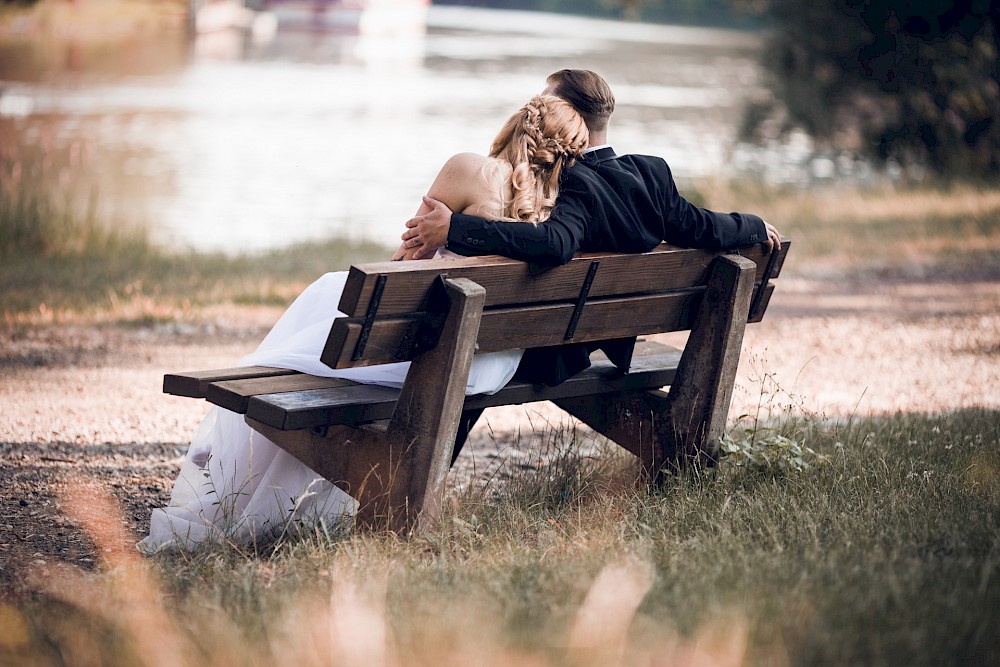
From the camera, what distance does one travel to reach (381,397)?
341 centimetres

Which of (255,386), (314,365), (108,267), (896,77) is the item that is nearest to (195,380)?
(255,386)

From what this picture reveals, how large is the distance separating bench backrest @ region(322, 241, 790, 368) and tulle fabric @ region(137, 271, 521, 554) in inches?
11.0

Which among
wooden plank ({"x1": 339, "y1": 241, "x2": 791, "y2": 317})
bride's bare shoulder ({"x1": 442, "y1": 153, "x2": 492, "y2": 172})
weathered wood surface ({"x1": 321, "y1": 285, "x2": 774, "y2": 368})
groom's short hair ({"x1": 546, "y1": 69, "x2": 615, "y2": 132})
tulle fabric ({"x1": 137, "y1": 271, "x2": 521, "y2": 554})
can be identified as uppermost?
groom's short hair ({"x1": 546, "y1": 69, "x2": 615, "y2": 132})

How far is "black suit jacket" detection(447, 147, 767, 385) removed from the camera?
328cm

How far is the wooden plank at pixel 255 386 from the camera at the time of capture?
10.6 feet

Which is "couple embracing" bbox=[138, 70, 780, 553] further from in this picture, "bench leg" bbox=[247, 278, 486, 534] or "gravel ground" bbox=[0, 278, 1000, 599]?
"gravel ground" bbox=[0, 278, 1000, 599]

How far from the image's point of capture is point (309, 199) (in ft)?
54.7

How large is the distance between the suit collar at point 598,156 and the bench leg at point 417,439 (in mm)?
705

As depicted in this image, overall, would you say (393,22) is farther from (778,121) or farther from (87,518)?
(87,518)

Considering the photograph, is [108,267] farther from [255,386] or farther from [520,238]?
[520,238]

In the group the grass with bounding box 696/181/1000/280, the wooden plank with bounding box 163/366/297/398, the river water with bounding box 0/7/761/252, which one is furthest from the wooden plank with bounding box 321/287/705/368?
the river water with bounding box 0/7/761/252

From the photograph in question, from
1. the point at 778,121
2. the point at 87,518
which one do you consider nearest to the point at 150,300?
the point at 87,518

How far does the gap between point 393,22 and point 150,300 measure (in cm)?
5488

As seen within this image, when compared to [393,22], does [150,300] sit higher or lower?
lower
